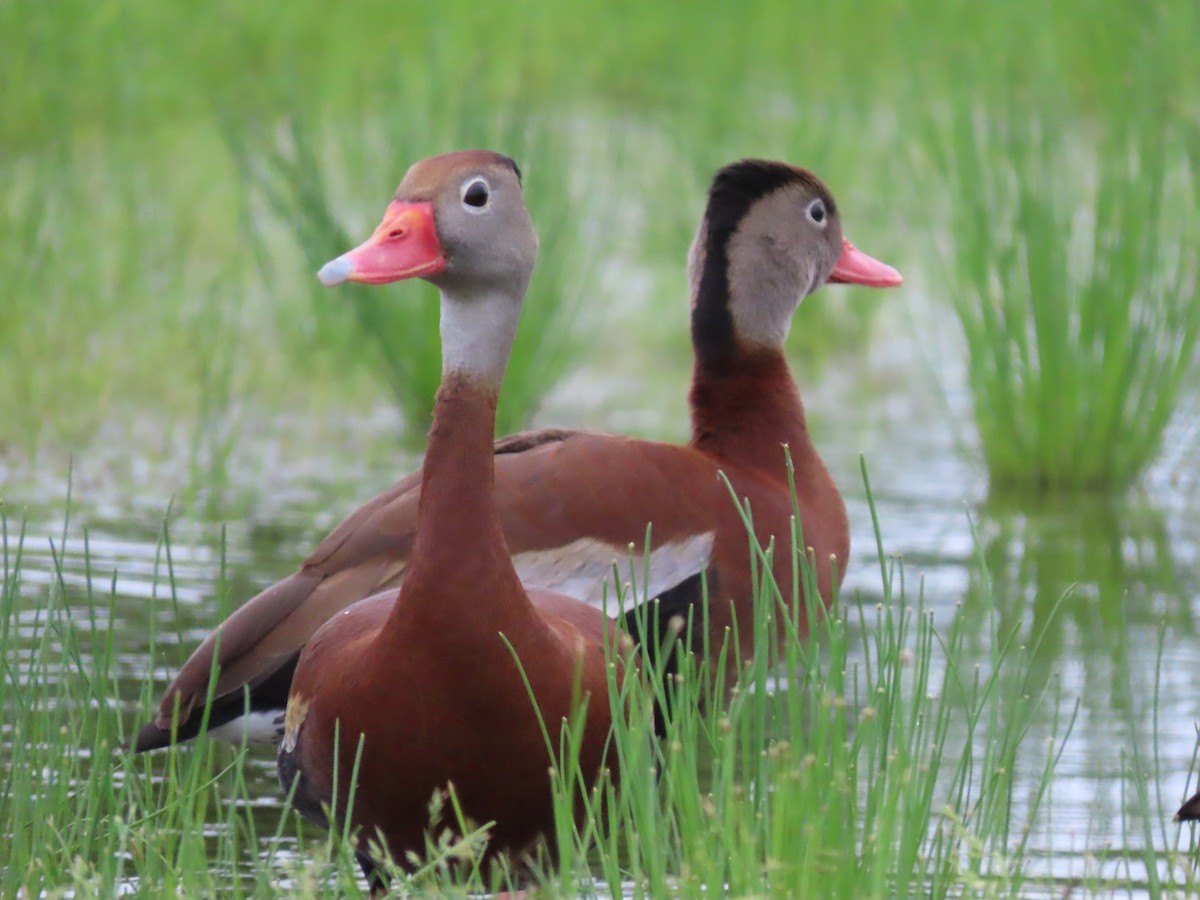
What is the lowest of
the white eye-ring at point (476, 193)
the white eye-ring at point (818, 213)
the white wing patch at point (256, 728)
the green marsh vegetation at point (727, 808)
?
the green marsh vegetation at point (727, 808)

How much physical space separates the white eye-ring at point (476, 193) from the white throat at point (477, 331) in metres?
0.14

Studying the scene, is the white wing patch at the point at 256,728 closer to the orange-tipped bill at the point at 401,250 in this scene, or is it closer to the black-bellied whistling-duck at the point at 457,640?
the black-bellied whistling-duck at the point at 457,640

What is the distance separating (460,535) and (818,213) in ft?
7.41

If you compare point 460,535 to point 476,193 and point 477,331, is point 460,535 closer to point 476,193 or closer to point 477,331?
point 477,331

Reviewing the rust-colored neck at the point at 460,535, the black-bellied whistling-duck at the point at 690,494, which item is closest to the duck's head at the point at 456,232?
the rust-colored neck at the point at 460,535

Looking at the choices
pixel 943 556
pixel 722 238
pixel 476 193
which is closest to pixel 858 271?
pixel 722 238

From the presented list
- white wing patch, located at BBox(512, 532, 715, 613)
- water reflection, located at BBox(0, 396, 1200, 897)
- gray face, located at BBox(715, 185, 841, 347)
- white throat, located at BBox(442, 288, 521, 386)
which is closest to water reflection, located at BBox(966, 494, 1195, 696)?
water reflection, located at BBox(0, 396, 1200, 897)

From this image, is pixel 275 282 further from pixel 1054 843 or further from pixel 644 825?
pixel 644 825

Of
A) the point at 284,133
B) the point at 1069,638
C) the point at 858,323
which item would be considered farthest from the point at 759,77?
the point at 1069,638

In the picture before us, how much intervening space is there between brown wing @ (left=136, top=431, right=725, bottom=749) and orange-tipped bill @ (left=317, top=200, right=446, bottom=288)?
903mm

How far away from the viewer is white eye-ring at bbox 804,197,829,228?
4973mm

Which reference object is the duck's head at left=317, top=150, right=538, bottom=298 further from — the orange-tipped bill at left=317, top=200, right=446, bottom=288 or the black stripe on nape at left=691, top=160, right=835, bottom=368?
the black stripe on nape at left=691, top=160, right=835, bottom=368

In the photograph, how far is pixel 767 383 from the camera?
15.4 ft

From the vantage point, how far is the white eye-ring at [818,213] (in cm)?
497
